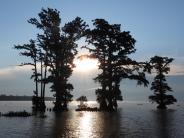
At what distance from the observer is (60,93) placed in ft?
236

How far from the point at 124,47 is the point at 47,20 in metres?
15.5

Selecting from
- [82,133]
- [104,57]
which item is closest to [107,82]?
[104,57]

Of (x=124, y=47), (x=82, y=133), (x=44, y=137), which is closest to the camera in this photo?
(x=44, y=137)

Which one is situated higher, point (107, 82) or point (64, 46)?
point (64, 46)

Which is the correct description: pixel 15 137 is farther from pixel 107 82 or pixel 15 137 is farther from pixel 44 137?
pixel 107 82

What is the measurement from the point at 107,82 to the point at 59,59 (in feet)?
34.8

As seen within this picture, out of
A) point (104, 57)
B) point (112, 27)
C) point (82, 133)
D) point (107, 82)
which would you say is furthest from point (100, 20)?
point (82, 133)

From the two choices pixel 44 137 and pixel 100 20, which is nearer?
pixel 44 137

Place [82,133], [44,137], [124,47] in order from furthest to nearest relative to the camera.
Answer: [124,47], [82,133], [44,137]

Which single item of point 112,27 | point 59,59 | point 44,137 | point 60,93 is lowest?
point 44,137

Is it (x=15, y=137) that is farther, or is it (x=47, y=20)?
(x=47, y=20)

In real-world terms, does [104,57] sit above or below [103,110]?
above

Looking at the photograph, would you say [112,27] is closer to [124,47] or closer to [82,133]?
[124,47]

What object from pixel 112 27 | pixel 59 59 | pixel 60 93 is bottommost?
pixel 60 93
